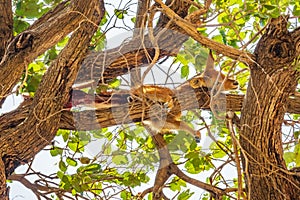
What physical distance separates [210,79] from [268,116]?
0.71 ft

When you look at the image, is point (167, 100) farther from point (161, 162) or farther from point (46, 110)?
point (46, 110)

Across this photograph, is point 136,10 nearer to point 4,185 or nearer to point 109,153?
point 109,153

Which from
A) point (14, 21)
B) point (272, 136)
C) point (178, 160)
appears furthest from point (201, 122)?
point (14, 21)

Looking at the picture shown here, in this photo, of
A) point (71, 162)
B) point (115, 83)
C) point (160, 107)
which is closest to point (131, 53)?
point (115, 83)

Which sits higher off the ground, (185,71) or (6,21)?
(6,21)

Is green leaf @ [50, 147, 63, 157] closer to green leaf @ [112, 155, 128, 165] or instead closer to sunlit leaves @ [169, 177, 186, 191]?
green leaf @ [112, 155, 128, 165]

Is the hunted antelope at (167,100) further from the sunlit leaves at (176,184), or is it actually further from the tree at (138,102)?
the sunlit leaves at (176,184)

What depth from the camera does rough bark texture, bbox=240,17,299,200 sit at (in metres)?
0.99

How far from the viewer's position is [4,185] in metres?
1.12

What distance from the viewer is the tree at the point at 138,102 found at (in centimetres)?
104

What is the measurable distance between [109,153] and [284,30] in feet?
1.80

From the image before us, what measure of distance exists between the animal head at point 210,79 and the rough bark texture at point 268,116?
15cm

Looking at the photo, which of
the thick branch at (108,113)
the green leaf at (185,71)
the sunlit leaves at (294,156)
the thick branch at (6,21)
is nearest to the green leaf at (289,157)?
the sunlit leaves at (294,156)

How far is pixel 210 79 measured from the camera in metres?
1.21
